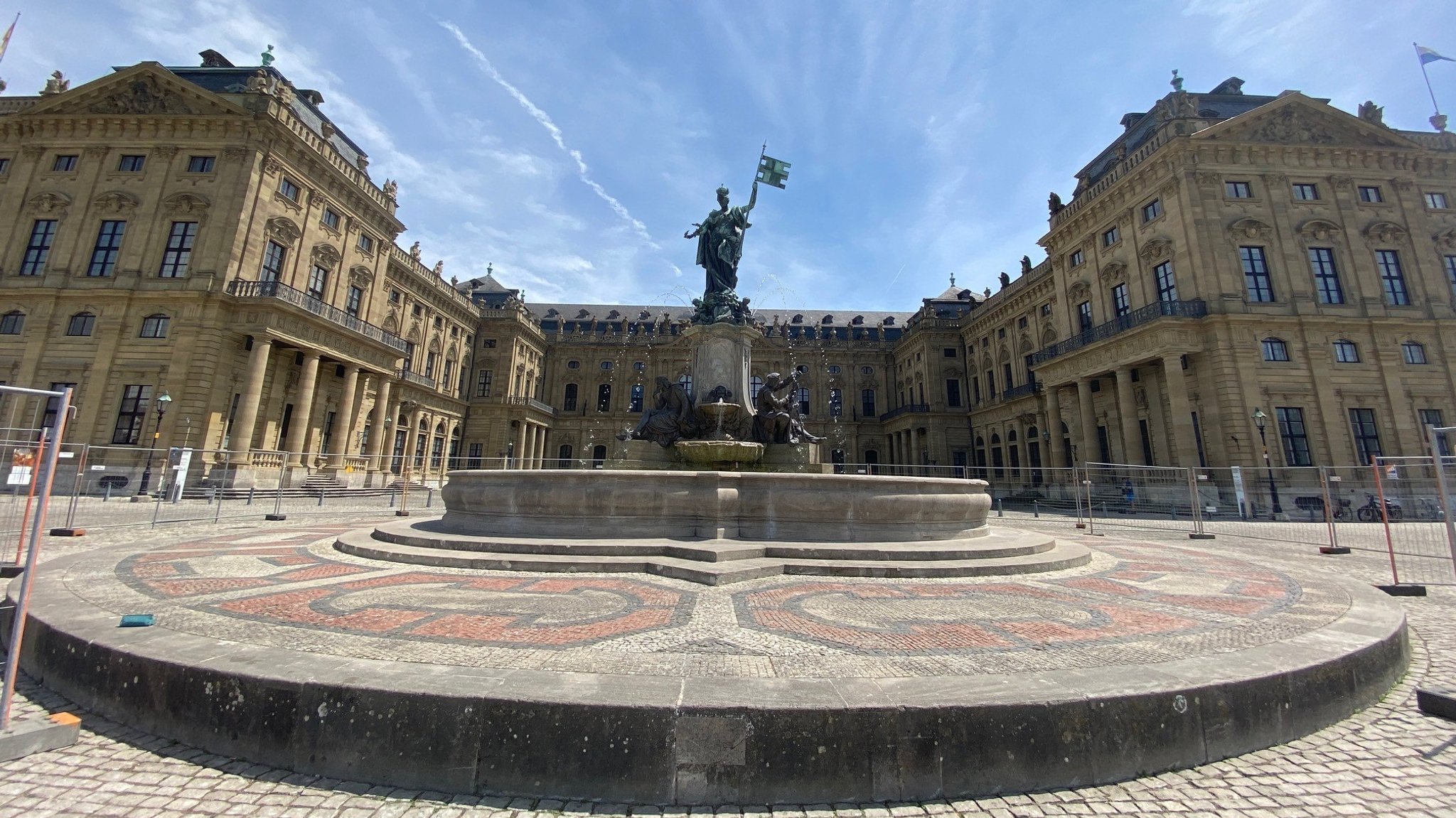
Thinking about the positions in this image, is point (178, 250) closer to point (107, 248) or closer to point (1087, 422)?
point (107, 248)

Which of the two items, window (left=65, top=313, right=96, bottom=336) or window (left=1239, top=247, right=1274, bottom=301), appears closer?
window (left=65, top=313, right=96, bottom=336)

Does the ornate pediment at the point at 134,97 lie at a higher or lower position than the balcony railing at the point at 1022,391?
higher

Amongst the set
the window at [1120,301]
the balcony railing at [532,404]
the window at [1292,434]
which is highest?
the window at [1120,301]

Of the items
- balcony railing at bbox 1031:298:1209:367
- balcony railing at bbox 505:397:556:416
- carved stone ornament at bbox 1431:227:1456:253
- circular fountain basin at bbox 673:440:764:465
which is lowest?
circular fountain basin at bbox 673:440:764:465

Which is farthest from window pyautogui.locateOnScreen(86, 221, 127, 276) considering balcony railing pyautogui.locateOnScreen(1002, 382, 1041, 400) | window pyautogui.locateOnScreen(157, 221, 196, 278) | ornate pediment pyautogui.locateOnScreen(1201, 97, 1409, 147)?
ornate pediment pyautogui.locateOnScreen(1201, 97, 1409, 147)

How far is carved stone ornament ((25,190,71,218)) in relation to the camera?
2603 cm

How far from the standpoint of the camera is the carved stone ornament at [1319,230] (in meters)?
25.5

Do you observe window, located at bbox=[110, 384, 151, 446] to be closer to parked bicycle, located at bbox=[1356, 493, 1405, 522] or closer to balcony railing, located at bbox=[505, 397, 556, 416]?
balcony railing, located at bbox=[505, 397, 556, 416]

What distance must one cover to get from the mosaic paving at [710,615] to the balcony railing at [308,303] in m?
23.4

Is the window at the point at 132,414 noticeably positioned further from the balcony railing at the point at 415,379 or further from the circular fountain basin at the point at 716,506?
the circular fountain basin at the point at 716,506

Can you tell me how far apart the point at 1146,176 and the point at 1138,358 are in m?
9.62

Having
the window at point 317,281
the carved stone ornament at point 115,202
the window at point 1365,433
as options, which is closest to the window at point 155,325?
the window at point 317,281

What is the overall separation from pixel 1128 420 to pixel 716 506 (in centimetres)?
2648

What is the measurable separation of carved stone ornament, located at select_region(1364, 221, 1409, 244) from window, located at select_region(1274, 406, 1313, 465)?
10.3 m
